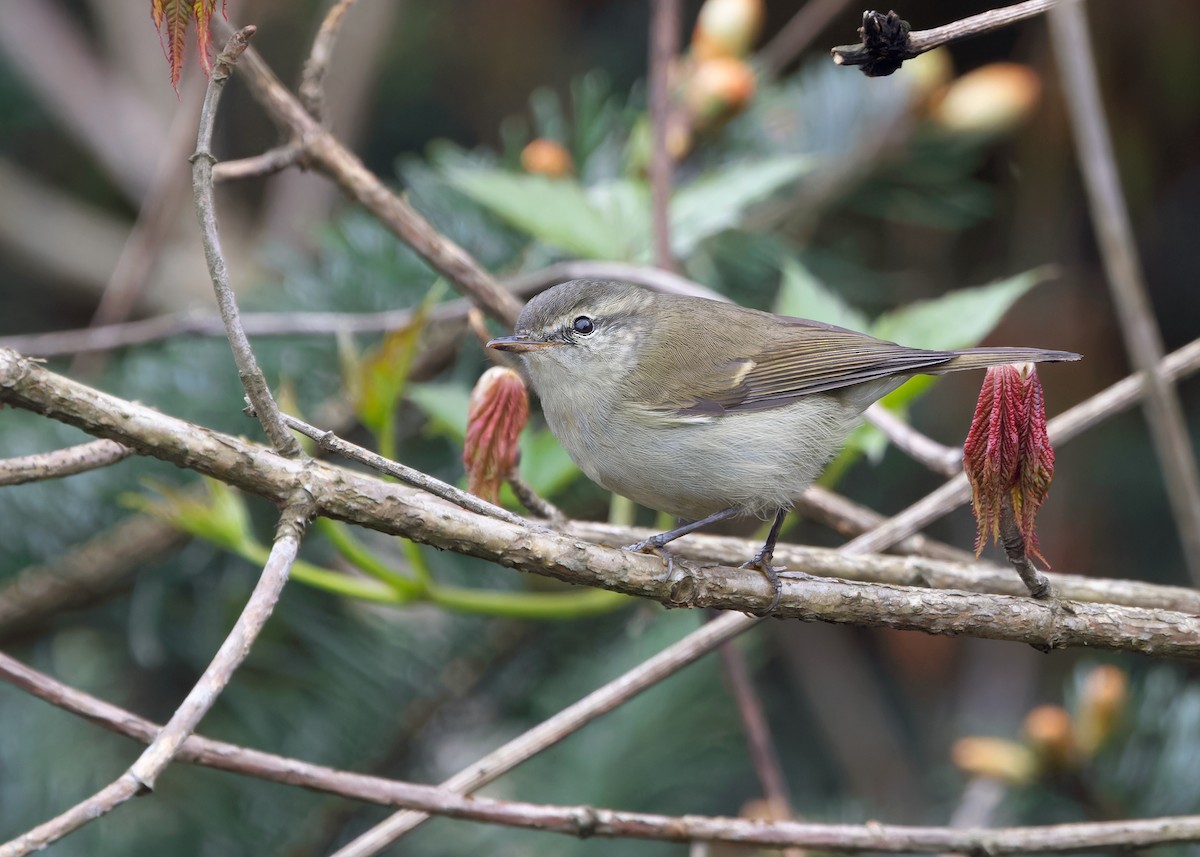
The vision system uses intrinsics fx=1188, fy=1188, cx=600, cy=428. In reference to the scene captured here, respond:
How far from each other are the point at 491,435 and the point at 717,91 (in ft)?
3.67

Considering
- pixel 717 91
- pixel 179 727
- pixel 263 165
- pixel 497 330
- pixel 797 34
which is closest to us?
pixel 179 727

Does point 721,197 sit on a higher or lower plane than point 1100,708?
higher

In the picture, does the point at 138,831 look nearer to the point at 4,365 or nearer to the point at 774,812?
the point at 774,812

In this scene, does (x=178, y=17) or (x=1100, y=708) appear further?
(x=1100, y=708)

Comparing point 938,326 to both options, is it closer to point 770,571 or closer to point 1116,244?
point 1116,244

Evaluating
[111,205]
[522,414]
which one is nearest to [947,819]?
[522,414]

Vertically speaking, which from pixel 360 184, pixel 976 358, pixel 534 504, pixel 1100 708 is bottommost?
pixel 1100 708

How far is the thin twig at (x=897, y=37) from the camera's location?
1.13 meters

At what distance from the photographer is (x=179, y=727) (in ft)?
3.26

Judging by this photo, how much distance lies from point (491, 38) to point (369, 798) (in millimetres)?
2285

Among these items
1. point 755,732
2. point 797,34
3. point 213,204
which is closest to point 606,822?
point 755,732

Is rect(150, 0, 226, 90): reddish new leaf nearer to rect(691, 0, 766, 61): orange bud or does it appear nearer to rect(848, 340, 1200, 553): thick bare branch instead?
rect(848, 340, 1200, 553): thick bare branch

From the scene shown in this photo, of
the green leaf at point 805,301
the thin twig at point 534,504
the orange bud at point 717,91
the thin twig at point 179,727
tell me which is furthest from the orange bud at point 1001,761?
the thin twig at point 179,727

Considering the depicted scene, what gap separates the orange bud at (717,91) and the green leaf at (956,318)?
614mm
